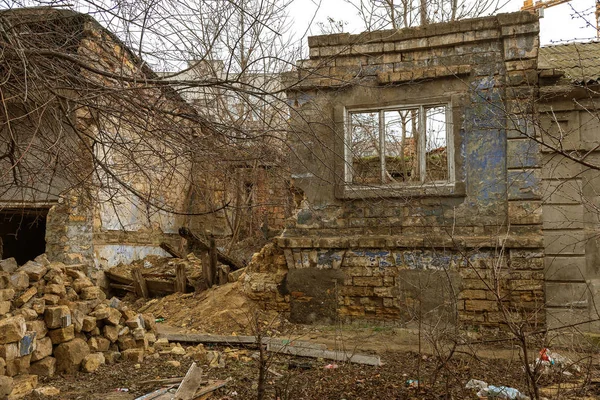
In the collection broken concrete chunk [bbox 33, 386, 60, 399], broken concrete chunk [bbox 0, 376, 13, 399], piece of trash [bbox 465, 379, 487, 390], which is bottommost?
broken concrete chunk [bbox 33, 386, 60, 399]

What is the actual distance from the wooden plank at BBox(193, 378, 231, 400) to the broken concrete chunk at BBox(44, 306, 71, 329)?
6.32ft

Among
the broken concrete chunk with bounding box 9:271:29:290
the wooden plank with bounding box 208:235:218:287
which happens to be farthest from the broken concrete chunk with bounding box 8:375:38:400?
the wooden plank with bounding box 208:235:218:287

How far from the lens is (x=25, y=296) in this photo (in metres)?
5.61

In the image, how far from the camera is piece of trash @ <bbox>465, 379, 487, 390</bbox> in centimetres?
443

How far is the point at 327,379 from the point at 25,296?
11.2ft

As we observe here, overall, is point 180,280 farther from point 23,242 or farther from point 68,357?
point 23,242

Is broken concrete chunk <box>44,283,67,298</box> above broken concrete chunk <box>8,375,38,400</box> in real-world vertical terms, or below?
above

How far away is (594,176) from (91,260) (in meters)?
8.72

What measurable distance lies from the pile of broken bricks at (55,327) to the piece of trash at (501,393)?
3843mm

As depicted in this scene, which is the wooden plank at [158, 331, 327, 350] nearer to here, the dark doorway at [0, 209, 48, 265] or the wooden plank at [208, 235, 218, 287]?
the wooden plank at [208, 235, 218, 287]

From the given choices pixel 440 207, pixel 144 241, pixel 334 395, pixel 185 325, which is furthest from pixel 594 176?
pixel 144 241

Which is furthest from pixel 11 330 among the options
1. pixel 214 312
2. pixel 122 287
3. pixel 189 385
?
pixel 122 287

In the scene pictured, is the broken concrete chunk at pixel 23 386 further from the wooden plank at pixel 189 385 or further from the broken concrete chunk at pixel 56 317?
the wooden plank at pixel 189 385

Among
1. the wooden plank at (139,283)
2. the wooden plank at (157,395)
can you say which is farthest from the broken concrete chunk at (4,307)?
the wooden plank at (139,283)
